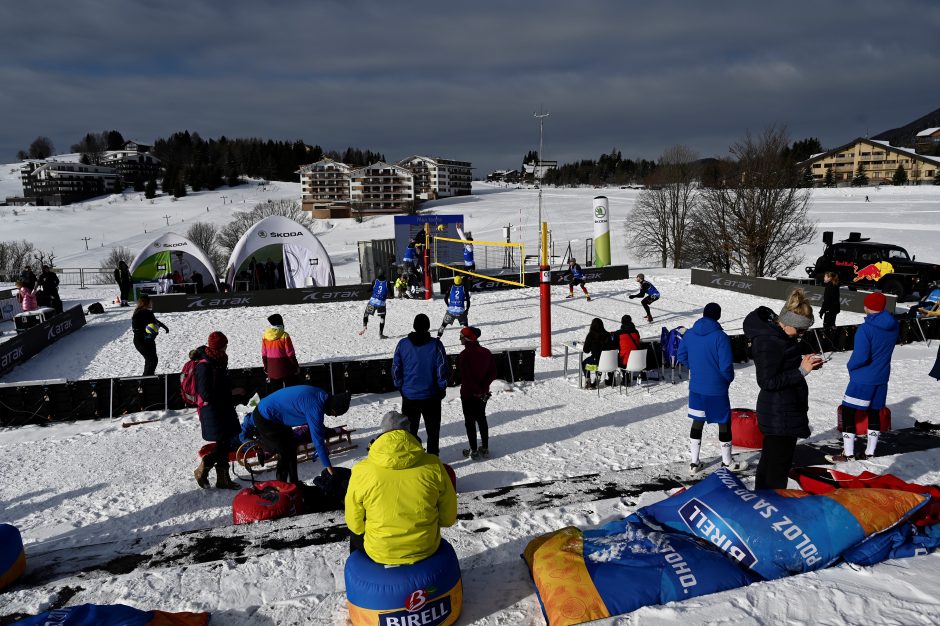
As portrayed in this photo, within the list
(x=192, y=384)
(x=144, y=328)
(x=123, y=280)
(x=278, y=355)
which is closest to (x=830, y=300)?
(x=278, y=355)

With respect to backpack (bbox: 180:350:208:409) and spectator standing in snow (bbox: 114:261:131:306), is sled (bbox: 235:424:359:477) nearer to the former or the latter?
backpack (bbox: 180:350:208:409)

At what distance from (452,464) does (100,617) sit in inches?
160

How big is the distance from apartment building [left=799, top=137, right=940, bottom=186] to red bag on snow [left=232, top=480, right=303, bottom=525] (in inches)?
3373

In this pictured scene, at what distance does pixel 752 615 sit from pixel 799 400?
187 centimetres

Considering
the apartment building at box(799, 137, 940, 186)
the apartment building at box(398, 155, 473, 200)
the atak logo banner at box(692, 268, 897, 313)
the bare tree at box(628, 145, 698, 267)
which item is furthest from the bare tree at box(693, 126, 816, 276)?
the apartment building at box(398, 155, 473, 200)

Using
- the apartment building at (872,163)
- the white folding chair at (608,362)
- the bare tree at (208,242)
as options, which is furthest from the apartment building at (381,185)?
the white folding chair at (608,362)

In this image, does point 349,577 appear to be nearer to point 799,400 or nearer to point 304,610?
point 304,610

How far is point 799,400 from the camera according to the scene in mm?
4539

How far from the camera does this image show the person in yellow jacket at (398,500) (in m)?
3.32

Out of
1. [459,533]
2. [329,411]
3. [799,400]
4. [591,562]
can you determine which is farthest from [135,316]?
[799,400]

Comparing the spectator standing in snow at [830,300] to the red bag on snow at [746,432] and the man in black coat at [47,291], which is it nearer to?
the red bag on snow at [746,432]

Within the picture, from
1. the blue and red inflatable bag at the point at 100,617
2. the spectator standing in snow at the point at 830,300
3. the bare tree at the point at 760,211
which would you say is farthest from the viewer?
the bare tree at the point at 760,211

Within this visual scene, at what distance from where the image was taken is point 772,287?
61.4ft

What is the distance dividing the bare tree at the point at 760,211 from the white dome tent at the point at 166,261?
24741mm
